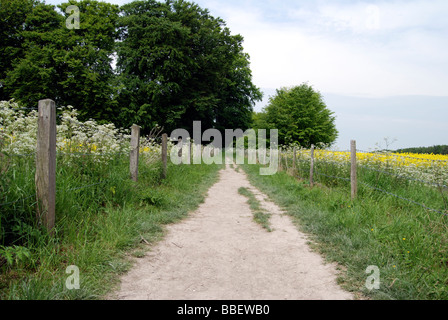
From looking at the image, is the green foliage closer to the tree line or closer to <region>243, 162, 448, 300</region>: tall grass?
<region>243, 162, 448, 300</region>: tall grass

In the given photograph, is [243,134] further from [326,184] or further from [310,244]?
[310,244]

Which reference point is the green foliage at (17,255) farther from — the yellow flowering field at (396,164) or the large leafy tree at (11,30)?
the large leafy tree at (11,30)

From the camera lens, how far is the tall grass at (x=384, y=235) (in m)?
2.86

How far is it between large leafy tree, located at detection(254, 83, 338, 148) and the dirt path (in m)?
23.6

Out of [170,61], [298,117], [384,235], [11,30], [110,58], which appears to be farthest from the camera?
[298,117]

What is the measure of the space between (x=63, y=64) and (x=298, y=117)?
23.1 m

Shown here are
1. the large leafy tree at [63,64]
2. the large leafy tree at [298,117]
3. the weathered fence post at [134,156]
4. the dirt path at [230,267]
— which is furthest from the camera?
the large leafy tree at [298,117]

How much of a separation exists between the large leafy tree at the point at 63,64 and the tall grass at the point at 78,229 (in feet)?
70.0

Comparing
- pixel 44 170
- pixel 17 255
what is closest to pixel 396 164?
pixel 44 170

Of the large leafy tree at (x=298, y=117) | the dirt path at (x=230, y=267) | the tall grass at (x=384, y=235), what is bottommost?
the dirt path at (x=230, y=267)

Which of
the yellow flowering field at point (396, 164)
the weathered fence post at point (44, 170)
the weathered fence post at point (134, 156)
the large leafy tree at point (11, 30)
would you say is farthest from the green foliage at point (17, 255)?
the large leafy tree at point (11, 30)

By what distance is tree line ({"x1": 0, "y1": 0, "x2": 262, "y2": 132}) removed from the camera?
2369 centimetres

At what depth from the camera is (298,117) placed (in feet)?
99.9

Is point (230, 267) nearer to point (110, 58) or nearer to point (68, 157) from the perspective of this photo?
point (68, 157)
